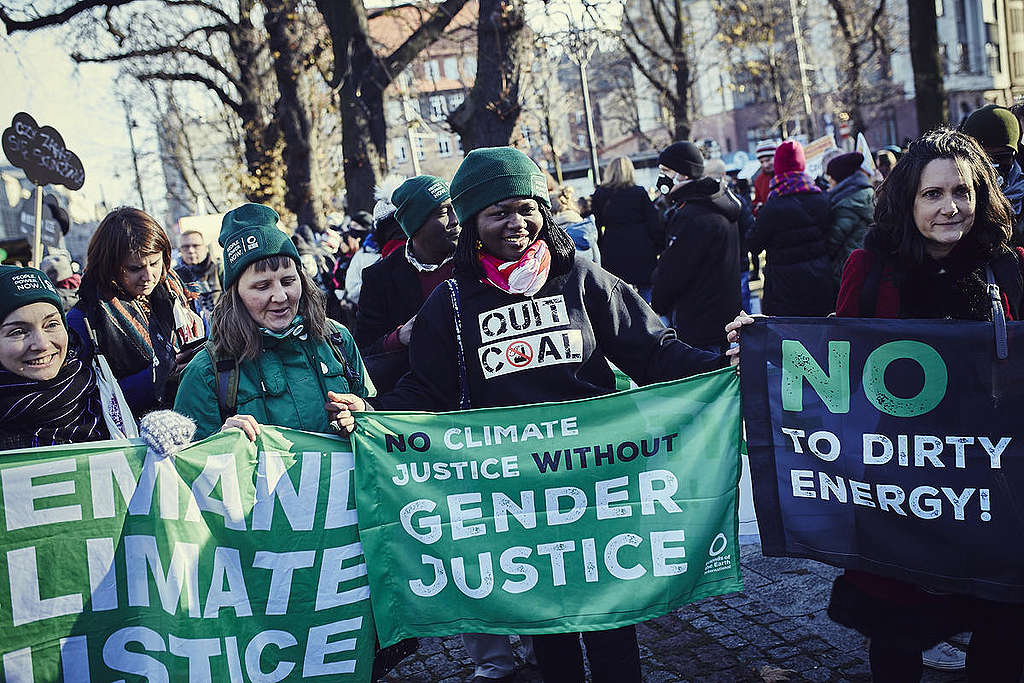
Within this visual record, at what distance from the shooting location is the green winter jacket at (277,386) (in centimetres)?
339

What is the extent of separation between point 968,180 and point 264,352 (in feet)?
8.11

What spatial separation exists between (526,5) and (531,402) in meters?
7.61

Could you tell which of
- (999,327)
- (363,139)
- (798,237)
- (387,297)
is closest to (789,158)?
(798,237)

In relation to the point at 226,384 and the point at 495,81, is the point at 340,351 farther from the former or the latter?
the point at 495,81

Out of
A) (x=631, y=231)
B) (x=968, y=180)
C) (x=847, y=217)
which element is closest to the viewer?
(x=968, y=180)

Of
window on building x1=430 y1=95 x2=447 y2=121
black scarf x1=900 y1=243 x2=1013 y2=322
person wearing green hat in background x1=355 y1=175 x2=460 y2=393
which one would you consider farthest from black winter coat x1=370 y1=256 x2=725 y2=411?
window on building x1=430 y1=95 x2=447 y2=121

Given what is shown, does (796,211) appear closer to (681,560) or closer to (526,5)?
(526,5)

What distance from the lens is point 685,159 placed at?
6.75 metres

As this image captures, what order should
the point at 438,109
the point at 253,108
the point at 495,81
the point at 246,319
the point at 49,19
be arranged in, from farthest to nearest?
the point at 253,108 < the point at 49,19 < the point at 438,109 < the point at 495,81 < the point at 246,319

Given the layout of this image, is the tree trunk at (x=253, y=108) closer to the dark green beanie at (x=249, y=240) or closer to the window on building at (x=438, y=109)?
the window on building at (x=438, y=109)

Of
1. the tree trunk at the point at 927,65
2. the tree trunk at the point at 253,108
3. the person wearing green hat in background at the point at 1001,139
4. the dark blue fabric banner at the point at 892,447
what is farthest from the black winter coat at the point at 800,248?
the tree trunk at the point at 253,108

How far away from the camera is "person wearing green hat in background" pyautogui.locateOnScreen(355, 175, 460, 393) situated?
447 cm

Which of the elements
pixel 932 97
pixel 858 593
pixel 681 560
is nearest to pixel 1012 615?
pixel 858 593

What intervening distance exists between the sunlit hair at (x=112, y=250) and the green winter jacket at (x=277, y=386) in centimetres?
122
